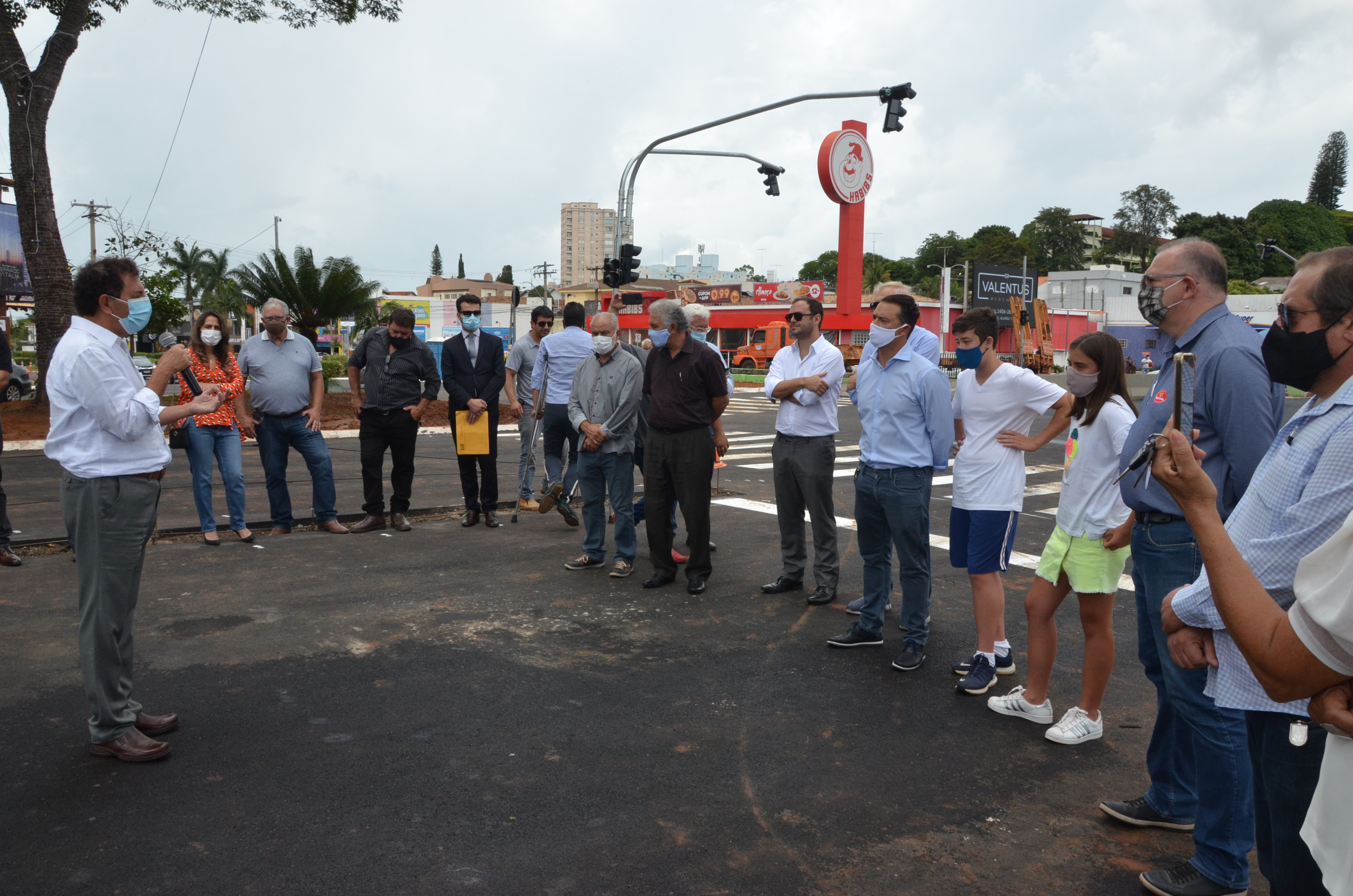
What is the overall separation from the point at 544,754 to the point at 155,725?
177 centimetres

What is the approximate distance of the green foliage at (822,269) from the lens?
116625 mm

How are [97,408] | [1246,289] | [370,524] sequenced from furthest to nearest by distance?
[1246,289]
[370,524]
[97,408]

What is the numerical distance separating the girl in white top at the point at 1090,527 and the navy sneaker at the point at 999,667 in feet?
2.24

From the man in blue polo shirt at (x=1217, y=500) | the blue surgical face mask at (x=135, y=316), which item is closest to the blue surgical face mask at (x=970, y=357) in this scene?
the man in blue polo shirt at (x=1217, y=500)

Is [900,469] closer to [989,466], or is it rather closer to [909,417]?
[909,417]

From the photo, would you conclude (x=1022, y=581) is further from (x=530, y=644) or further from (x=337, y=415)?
(x=337, y=415)

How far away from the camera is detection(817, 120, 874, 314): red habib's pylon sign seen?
120 feet

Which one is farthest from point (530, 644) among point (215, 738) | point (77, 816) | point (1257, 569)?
point (1257, 569)

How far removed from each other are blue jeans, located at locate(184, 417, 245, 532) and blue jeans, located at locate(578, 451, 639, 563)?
309 centimetres

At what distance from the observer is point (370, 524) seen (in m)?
8.59

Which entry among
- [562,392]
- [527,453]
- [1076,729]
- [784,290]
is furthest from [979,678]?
[784,290]

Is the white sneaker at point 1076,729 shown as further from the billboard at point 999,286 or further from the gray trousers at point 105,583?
the billboard at point 999,286

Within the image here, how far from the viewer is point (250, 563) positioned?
7234 mm

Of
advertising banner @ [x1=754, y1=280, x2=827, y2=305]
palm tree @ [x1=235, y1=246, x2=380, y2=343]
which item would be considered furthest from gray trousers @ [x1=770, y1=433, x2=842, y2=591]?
advertising banner @ [x1=754, y1=280, x2=827, y2=305]
